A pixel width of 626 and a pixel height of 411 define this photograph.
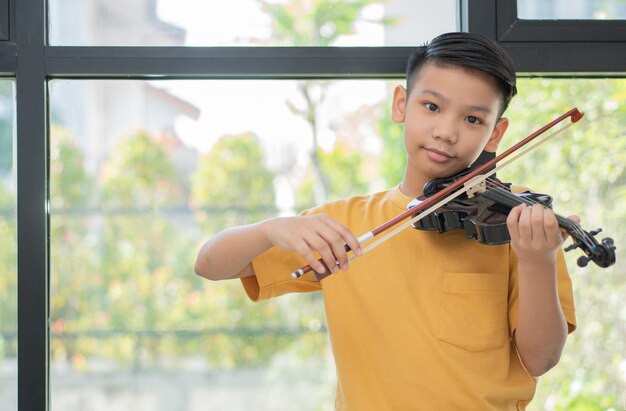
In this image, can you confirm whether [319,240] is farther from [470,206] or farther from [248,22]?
[248,22]

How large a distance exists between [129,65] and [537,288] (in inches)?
33.7

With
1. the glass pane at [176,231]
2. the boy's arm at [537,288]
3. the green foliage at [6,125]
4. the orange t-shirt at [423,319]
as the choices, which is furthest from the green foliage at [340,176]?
the green foliage at [6,125]

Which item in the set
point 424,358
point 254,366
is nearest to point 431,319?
point 424,358

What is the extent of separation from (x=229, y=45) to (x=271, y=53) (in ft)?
0.31

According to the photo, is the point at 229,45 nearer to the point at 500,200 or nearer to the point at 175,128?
the point at 175,128

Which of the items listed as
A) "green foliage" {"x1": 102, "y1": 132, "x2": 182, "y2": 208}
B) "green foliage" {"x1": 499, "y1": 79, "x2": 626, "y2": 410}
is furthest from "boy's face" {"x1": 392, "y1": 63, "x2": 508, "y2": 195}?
"green foliage" {"x1": 102, "y1": 132, "x2": 182, "y2": 208}

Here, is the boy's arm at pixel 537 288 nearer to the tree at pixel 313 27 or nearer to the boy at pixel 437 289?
the boy at pixel 437 289

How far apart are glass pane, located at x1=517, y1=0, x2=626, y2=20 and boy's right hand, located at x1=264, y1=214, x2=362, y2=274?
2.36 feet

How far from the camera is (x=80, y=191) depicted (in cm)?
165

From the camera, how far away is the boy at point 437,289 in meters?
1.33

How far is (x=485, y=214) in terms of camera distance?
4.22ft

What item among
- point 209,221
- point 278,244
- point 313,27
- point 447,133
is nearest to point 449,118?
point 447,133

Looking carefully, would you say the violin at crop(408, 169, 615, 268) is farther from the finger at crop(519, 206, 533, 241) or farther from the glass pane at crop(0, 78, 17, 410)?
the glass pane at crop(0, 78, 17, 410)

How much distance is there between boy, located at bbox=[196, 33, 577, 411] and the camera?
4.35ft
